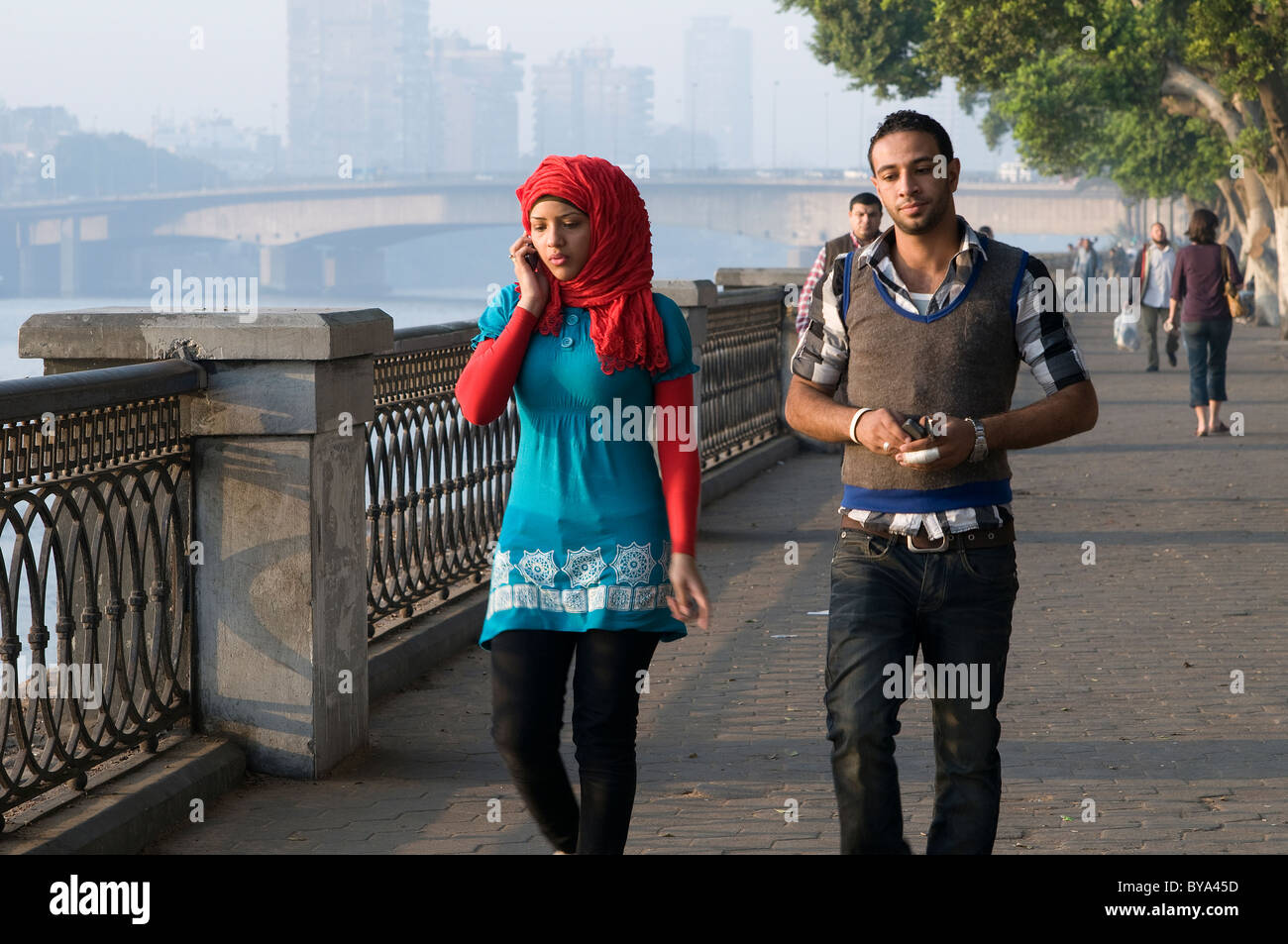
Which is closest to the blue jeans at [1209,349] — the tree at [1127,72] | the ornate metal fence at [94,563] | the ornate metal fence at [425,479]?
the ornate metal fence at [425,479]

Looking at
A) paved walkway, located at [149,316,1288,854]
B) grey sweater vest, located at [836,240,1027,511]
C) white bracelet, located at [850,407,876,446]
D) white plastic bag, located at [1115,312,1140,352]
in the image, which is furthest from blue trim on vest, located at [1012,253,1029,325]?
white plastic bag, located at [1115,312,1140,352]

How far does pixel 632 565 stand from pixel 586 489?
0.19 meters

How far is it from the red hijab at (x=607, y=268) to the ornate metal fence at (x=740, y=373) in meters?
8.51

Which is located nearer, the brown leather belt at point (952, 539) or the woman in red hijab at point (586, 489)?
the brown leather belt at point (952, 539)

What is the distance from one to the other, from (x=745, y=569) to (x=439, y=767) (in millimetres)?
4363

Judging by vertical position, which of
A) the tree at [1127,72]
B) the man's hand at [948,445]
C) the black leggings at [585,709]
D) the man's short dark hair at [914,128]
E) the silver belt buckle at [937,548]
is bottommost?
the black leggings at [585,709]

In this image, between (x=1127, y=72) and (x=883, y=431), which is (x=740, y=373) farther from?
(x=1127, y=72)

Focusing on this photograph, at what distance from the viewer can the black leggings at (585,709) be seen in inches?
152

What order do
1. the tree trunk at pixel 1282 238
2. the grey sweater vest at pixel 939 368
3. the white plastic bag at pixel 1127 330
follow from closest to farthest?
the grey sweater vest at pixel 939 368 < the white plastic bag at pixel 1127 330 < the tree trunk at pixel 1282 238

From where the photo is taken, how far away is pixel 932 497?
12.3ft

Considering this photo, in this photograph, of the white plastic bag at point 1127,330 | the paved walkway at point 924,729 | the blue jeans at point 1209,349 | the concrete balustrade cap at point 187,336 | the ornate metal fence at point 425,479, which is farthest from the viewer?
the white plastic bag at point 1127,330

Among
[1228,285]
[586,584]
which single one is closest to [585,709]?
[586,584]

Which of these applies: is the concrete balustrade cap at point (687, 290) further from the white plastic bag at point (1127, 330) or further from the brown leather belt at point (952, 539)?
the white plastic bag at point (1127, 330)

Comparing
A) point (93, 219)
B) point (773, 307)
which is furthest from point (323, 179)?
point (773, 307)
